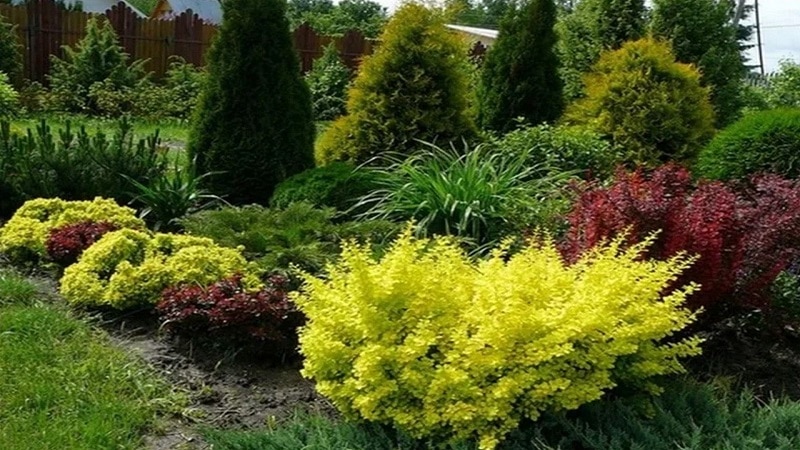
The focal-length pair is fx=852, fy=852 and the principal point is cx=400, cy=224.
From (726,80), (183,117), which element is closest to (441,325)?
(726,80)

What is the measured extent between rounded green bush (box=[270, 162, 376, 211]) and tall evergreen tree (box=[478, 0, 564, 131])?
9.79 ft

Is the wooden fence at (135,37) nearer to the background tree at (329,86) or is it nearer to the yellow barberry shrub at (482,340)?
the background tree at (329,86)

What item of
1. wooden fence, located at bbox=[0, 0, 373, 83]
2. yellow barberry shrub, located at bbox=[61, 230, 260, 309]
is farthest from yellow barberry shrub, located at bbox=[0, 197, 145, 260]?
wooden fence, located at bbox=[0, 0, 373, 83]

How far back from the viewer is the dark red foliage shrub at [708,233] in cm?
369

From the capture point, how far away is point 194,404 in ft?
11.6

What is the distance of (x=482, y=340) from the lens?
2.78 metres

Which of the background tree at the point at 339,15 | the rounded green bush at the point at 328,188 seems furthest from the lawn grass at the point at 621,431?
the background tree at the point at 339,15

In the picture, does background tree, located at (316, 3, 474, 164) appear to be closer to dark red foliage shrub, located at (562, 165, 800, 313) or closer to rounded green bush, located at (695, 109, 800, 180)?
rounded green bush, located at (695, 109, 800, 180)

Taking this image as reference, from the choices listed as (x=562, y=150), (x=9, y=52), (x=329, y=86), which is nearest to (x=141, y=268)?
(x=562, y=150)

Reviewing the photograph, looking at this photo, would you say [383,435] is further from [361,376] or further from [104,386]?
[104,386]

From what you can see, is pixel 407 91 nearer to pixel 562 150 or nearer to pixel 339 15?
pixel 562 150

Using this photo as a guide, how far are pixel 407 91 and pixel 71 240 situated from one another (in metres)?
3.22

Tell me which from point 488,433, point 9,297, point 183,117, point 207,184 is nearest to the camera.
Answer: point 488,433

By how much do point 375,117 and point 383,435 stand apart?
467 centimetres
